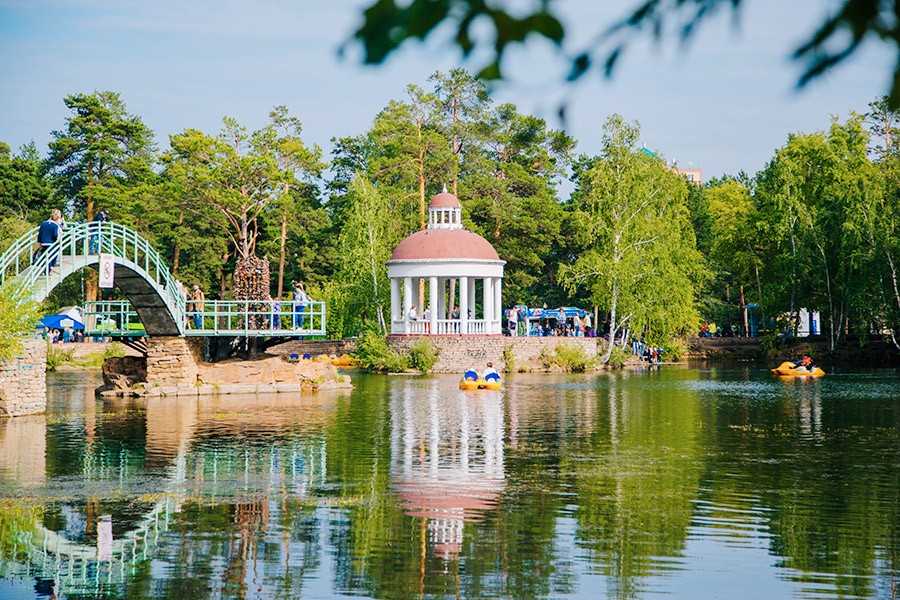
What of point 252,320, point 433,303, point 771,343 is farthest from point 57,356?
point 771,343

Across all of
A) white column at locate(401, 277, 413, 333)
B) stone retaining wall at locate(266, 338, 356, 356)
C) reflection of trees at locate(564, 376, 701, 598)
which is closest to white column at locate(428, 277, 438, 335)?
white column at locate(401, 277, 413, 333)

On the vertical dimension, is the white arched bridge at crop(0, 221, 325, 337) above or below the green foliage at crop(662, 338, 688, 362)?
above

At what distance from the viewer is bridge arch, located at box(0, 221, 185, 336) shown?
25922 mm

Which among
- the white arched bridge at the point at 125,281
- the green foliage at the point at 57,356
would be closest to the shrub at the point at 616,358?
the white arched bridge at the point at 125,281

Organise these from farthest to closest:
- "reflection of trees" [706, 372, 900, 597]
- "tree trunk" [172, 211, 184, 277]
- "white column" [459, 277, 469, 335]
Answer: "tree trunk" [172, 211, 184, 277] < "white column" [459, 277, 469, 335] < "reflection of trees" [706, 372, 900, 597]

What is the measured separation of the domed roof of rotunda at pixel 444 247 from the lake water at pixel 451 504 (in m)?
22.1

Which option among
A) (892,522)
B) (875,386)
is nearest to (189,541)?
(892,522)

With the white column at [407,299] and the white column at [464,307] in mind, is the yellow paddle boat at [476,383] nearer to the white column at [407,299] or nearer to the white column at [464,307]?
the white column at [464,307]

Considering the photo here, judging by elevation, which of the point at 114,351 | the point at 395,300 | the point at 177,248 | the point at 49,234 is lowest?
the point at 114,351

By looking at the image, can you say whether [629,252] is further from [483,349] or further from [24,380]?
[24,380]

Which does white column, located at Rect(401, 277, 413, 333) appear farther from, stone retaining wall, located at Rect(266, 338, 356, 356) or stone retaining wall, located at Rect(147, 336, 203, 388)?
stone retaining wall, located at Rect(147, 336, 203, 388)

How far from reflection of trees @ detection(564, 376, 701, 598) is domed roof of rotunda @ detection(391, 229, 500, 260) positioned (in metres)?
21.9

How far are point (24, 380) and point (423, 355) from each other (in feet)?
75.2

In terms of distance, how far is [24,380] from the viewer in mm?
25672
